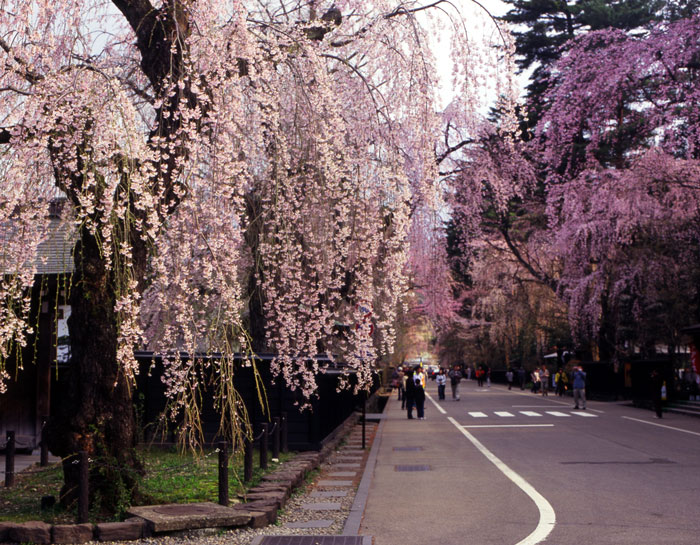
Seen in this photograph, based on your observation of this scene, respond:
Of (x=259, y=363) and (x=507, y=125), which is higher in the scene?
(x=507, y=125)

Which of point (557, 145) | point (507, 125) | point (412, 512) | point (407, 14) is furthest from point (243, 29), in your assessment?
point (557, 145)

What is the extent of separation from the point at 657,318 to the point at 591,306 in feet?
9.52

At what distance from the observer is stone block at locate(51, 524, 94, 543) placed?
7.60m

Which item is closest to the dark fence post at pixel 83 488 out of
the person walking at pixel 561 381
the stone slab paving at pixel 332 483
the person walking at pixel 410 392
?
the stone slab paving at pixel 332 483

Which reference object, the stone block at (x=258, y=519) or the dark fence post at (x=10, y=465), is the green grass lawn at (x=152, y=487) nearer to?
the dark fence post at (x=10, y=465)

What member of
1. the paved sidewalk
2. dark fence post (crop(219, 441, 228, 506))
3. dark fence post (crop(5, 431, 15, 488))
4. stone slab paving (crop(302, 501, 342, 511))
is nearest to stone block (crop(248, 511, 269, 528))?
dark fence post (crop(219, 441, 228, 506))

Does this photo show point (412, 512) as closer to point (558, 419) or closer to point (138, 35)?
point (138, 35)

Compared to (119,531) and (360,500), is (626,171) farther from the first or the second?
(119,531)

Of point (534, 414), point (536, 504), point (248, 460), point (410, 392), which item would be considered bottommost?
point (534, 414)

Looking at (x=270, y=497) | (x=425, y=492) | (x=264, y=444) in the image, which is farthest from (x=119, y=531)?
(x=425, y=492)

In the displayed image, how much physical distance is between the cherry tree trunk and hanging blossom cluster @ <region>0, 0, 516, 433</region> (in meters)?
0.16

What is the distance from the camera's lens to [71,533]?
7.64 m

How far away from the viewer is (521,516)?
8.98 meters

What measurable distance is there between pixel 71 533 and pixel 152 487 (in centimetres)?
309
